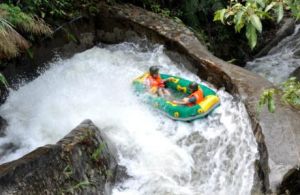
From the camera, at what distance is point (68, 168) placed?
208 inches

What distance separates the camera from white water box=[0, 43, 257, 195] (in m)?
6.16

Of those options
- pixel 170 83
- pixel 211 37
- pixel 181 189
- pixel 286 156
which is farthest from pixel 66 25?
pixel 286 156

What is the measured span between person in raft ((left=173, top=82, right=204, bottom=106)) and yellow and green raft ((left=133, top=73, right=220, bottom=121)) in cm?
8

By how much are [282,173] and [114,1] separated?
5779mm

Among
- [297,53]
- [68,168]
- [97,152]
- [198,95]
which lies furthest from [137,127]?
[297,53]

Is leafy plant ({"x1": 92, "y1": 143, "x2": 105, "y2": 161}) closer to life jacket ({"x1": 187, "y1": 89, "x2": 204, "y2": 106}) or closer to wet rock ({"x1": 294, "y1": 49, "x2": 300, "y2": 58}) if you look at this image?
life jacket ({"x1": 187, "y1": 89, "x2": 204, "y2": 106})

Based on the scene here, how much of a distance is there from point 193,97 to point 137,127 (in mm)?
979

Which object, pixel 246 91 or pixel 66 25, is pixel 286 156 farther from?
pixel 66 25

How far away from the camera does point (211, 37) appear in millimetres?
10367

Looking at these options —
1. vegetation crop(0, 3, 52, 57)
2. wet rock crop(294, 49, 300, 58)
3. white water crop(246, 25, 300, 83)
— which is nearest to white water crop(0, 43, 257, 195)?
vegetation crop(0, 3, 52, 57)

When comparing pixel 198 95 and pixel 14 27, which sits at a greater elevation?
pixel 14 27

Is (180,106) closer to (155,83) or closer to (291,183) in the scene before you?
(155,83)

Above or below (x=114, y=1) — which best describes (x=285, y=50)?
below

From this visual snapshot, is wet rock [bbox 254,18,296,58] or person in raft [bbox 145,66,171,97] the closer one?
person in raft [bbox 145,66,171,97]
